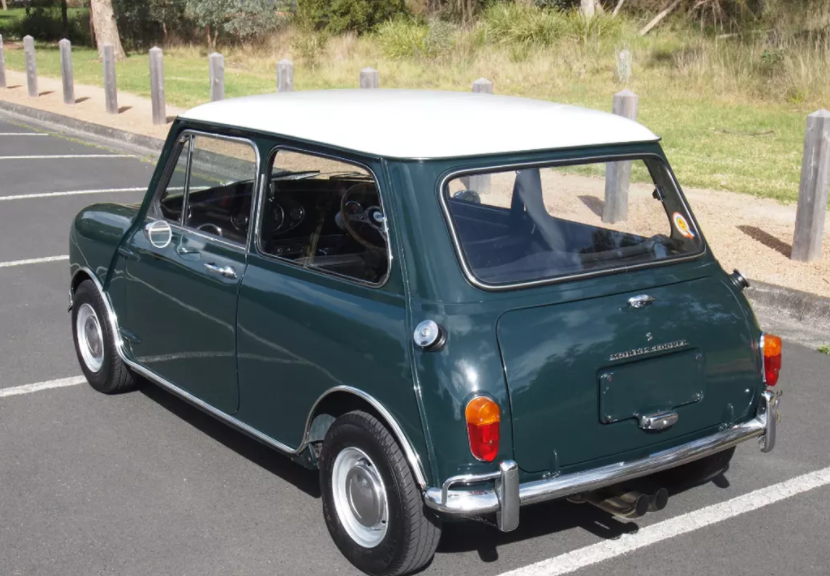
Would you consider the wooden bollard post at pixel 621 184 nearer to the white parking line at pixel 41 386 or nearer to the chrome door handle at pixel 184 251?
the chrome door handle at pixel 184 251

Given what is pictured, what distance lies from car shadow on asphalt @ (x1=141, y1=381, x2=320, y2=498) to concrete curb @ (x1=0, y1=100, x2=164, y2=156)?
29.0 ft

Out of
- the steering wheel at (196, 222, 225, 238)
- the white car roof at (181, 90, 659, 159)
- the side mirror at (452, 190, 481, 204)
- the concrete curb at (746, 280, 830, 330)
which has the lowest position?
the concrete curb at (746, 280, 830, 330)

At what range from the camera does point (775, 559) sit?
411 cm

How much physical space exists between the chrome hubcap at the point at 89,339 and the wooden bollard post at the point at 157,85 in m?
11.0

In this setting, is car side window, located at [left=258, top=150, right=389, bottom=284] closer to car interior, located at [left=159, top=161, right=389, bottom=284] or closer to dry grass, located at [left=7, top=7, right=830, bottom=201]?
car interior, located at [left=159, top=161, right=389, bottom=284]

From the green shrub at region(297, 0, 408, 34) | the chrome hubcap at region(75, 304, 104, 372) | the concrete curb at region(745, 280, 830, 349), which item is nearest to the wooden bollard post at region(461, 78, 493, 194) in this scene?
the chrome hubcap at region(75, 304, 104, 372)

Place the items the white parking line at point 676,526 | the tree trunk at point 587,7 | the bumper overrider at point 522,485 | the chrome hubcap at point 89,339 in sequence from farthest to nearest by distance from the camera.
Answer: the tree trunk at point 587,7 → the chrome hubcap at point 89,339 → the white parking line at point 676,526 → the bumper overrider at point 522,485

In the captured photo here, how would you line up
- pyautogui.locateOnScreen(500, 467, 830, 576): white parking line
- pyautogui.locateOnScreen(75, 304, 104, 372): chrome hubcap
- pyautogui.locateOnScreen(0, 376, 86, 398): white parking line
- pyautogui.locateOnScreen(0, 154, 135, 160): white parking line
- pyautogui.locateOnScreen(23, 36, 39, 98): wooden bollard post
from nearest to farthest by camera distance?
1. pyautogui.locateOnScreen(500, 467, 830, 576): white parking line
2. pyautogui.locateOnScreen(75, 304, 104, 372): chrome hubcap
3. pyautogui.locateOnScreen(0, 376, 86, 398): white parking line
4. pyautogui.locateOnScreen(0, 154, 135, 160): white parking line
5. pyautogui.locateOnScreen(23, 36, 39, 98): wooden bollard post

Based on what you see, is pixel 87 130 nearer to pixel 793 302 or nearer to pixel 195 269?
pixel 793 302

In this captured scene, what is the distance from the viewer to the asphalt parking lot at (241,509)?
4.07 m

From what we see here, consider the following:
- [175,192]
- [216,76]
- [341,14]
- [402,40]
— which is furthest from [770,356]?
[341,14]

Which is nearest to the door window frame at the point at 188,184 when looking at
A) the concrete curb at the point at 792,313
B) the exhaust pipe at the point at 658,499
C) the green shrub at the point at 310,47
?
the exhaust pipe at the point at 658,499

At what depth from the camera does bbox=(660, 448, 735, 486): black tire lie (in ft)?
14.9

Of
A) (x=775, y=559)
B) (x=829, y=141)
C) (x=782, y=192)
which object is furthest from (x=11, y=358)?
(x=782, y=192)
